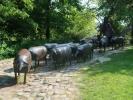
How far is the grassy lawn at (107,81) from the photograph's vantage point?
11.0 metres

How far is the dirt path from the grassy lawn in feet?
1.25

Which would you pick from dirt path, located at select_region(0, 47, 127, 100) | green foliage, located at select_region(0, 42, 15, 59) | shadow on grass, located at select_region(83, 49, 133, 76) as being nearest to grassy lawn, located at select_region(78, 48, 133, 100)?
shadow on grass, located at select_region(83, 49, 133, 76)

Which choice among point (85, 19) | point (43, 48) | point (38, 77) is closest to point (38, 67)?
point (43, 48)

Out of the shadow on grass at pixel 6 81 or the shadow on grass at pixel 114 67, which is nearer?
the shadow on grass at pixel 6 81

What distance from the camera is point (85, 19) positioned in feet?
138

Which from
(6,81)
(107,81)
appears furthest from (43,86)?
(107,81)

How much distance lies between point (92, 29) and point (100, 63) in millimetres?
32112

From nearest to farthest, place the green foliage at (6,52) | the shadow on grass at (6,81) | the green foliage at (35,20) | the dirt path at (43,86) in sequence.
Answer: the dirt path at (43,86) → the shadow on grass at (6,81) → the green foliage at (6,52) → the green foliage at (35,20)

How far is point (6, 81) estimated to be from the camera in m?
12.8

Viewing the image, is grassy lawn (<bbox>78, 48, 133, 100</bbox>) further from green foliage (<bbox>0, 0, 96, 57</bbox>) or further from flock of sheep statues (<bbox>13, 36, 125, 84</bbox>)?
green foliage (<bbox>0, 0, 96, 57</bbox>)

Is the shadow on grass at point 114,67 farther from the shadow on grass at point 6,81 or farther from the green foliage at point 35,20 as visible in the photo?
the green foliage at point 35,20

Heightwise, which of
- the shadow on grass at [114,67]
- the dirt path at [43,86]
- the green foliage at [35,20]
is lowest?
the dirt path at [43,86]

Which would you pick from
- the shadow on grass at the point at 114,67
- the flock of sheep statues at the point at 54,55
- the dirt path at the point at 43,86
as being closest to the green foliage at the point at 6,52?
the flock of sheep statues at the point at 54,55

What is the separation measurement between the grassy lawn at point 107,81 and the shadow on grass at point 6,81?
2379mm
